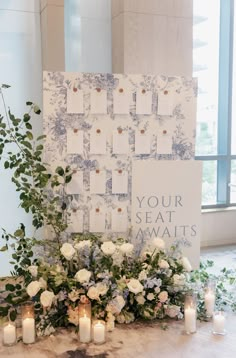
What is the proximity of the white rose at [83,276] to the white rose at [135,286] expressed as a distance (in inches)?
10.4

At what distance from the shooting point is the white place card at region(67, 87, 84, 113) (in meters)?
2.80

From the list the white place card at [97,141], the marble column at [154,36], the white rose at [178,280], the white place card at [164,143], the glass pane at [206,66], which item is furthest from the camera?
the glass pane at [206,66]

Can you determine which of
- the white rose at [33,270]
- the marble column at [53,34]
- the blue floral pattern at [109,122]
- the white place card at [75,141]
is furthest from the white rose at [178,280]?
the marble column at [53,34]

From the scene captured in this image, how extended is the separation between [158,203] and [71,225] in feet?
2.07

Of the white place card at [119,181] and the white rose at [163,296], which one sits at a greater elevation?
the white place card at [119,181]

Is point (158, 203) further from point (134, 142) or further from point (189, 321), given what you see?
point (189, 321)

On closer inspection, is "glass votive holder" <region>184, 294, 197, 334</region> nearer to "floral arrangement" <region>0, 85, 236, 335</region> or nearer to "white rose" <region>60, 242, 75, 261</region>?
"floral arrangement" <region>0, 85, 236, 335</region>

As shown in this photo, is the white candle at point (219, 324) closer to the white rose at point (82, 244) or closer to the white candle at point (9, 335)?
the white rose at point (82, 244)

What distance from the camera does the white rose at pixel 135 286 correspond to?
8.48ft

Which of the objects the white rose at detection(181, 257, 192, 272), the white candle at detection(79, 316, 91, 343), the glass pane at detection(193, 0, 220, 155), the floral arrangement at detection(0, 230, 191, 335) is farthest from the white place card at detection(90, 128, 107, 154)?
the glass pane at detection(193, 0, 220, 155)

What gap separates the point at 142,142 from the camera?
2959 mm

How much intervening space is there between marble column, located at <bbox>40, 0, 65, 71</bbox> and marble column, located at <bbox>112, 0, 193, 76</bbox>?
0.47 m

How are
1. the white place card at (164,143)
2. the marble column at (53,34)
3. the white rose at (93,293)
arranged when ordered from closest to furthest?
the white rose at (93,293) → the white place card at (164,143) → the marble column at (53,34)

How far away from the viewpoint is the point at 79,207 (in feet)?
9.51
